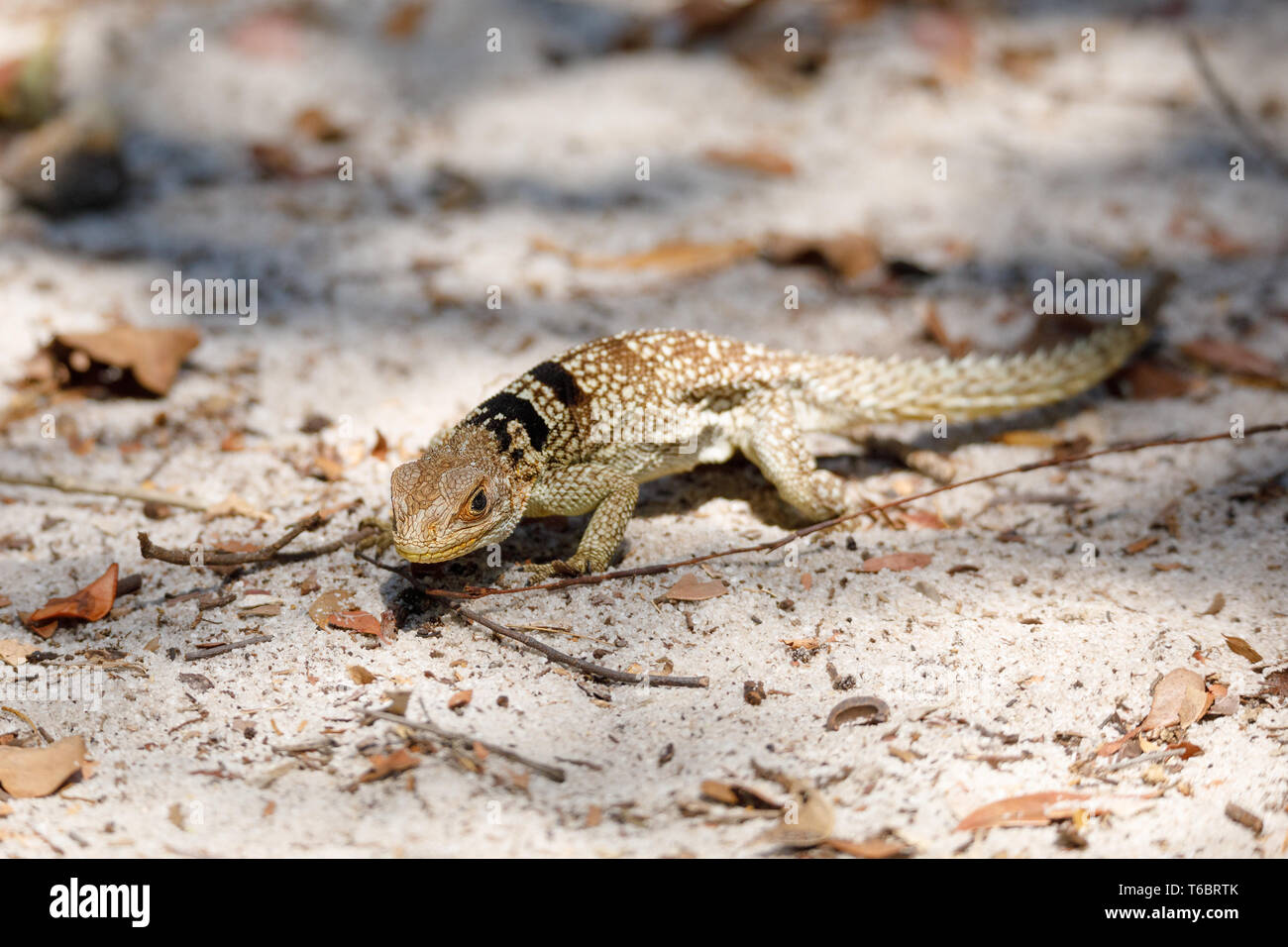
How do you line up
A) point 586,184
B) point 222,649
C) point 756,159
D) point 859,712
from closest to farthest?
1. point 859,712
2. point 222,649
3. point 586,184
4. point 756,159

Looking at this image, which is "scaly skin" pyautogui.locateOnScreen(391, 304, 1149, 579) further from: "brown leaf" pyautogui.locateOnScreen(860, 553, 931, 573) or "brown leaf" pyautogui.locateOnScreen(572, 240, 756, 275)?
"brown leaf" pyautogui.locateOnScreen(572, 240, 756, 275)

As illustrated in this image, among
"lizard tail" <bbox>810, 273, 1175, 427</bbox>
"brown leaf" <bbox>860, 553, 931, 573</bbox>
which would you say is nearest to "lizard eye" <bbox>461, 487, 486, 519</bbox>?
"brown leaf" <bbox>860, 553, 931, 573</bbox>

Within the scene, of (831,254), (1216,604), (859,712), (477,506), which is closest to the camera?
(859,712)

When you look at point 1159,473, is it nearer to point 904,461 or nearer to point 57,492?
point 904,461

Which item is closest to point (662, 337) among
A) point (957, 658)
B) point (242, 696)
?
point (957, 658)

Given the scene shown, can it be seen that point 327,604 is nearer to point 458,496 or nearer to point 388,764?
point 458,496

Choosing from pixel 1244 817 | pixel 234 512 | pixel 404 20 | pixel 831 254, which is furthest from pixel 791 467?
pixel 404 20
